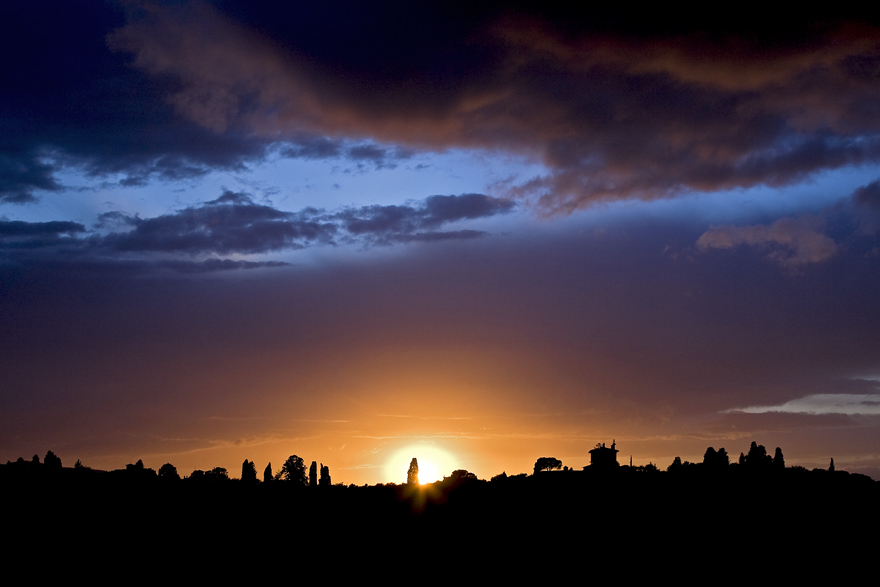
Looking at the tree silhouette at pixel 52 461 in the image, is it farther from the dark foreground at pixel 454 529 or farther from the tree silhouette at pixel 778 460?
the tree silhouette at pixel 778 460

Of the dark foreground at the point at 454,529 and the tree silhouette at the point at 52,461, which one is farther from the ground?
the tree silhouette at the point at 52,461

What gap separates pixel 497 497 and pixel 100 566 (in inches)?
2850

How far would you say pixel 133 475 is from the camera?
154m

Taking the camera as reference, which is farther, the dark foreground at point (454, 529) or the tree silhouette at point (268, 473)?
the tree silhouette at point (268, 473)

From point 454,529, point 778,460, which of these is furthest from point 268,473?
point 778,460

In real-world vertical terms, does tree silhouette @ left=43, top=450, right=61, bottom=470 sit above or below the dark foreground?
above

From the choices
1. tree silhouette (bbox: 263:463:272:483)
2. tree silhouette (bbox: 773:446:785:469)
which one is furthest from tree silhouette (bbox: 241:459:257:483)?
tree silhouette (bbox: 773:446:785:469)

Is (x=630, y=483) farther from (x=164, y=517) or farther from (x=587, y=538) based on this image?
(x=164, y=517)

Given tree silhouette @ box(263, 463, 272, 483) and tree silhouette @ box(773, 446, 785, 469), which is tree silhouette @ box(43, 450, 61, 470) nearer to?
tree silhouette @ box(263, 463, 272, 483)

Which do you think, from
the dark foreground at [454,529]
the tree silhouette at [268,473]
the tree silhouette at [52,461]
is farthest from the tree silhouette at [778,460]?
the tree silhouette at [52,461]

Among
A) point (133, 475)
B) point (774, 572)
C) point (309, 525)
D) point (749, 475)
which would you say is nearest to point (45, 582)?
point (309, 525)

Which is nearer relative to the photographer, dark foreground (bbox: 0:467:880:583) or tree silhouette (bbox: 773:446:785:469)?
→ dark foreground (bbox: 0:467:880:583)

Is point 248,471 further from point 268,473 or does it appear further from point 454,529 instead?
point 454,529

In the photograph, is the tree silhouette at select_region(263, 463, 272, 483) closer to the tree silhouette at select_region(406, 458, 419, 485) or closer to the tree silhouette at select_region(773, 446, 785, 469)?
the tree silhouette at select_region(406, 458, 419, 485)
